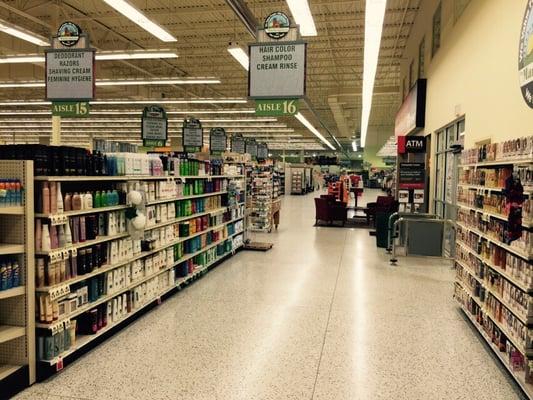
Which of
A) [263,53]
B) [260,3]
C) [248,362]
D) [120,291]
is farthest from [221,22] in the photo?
[248,362]

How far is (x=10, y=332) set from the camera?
3217 mm

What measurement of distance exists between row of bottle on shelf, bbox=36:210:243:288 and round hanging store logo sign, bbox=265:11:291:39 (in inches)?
123

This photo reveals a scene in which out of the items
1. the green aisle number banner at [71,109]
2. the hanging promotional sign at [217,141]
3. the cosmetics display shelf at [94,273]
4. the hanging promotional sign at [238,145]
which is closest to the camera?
the cosmetics display shelf at [94,273]

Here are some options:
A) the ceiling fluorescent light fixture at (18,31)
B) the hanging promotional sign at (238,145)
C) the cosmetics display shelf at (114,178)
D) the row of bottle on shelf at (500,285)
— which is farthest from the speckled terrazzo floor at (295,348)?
the hanging promotional sign at (238,145)

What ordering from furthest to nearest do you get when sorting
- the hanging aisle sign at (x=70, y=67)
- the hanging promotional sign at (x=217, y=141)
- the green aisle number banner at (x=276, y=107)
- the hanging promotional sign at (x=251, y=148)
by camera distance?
the hanging promotional sign at (x=251, y=148), the hanging promotional sign at (x=217, y=141), the hanging aisle sign at (x=70, y=67), the green aisle number banner at (x=276, y=107)

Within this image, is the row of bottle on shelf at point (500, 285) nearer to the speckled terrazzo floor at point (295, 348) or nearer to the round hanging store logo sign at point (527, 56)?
the speckled terrazzo floor at point (295, 348)

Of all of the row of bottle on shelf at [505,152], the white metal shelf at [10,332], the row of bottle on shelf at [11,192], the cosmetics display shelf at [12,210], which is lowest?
the white metal shelf at [10,332]

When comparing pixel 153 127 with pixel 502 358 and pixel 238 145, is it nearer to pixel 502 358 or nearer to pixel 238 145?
pixel 238 145

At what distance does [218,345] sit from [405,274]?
4.16 m

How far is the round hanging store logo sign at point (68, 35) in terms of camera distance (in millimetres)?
7062

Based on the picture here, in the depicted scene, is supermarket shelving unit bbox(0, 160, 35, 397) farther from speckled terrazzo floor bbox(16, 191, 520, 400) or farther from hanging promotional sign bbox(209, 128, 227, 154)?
hanging promotional sign bbox(209, 128, 227, 154)

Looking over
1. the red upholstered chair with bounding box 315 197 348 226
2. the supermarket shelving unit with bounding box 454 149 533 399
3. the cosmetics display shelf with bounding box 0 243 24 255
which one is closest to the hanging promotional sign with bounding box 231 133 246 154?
the red upholstered chair with bounding box 315 197 348 226

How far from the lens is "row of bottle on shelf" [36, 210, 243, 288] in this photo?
346 centimetres

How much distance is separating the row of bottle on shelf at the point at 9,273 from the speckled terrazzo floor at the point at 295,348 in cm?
85
